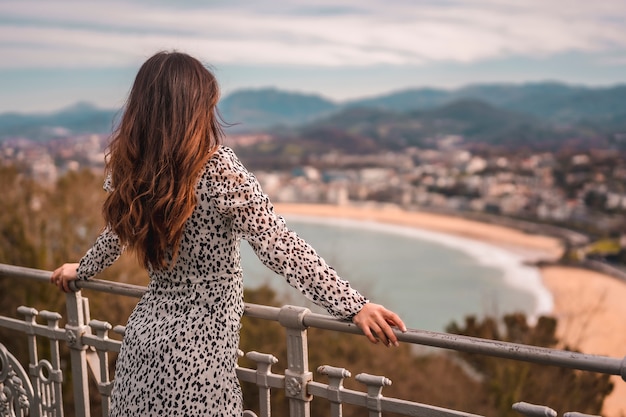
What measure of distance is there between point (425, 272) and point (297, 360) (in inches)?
1558

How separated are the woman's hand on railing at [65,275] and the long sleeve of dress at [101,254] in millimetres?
77

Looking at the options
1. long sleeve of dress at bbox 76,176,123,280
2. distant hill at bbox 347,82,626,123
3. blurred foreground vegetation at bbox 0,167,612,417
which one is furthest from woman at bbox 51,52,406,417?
distant hill at bbox 347,82,626,123

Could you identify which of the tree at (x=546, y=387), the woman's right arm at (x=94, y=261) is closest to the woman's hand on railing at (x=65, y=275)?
the woman's right arm at (x=94, y=261)

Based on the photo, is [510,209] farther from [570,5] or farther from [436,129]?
[570,5]

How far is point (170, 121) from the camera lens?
1534mm

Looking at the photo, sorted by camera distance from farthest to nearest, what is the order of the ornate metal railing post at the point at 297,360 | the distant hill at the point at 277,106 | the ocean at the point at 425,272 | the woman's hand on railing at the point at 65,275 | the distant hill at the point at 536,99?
1. the distant hill at the point at 277,106
2. the distant hill at the point at 536,99
3. the ocean at the point at 425,272
4. the woman's hand on railing at the point at 65,275
5. the ornate metal railing post at the point at 297,360

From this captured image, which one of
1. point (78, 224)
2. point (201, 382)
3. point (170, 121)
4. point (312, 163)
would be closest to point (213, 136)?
point (170, 121)

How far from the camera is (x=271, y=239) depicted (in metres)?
1.56

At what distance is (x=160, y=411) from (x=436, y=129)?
78.2m

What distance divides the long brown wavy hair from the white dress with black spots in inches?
2.1

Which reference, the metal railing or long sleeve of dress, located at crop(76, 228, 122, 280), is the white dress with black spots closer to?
the metal railing

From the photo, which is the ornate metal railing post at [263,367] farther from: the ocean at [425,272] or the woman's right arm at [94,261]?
the ocean at [425,272]

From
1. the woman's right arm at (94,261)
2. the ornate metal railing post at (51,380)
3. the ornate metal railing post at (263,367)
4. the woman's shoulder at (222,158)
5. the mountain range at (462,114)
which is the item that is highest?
the mountain range at (462,114)

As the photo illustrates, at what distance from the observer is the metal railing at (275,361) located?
1.40 m
